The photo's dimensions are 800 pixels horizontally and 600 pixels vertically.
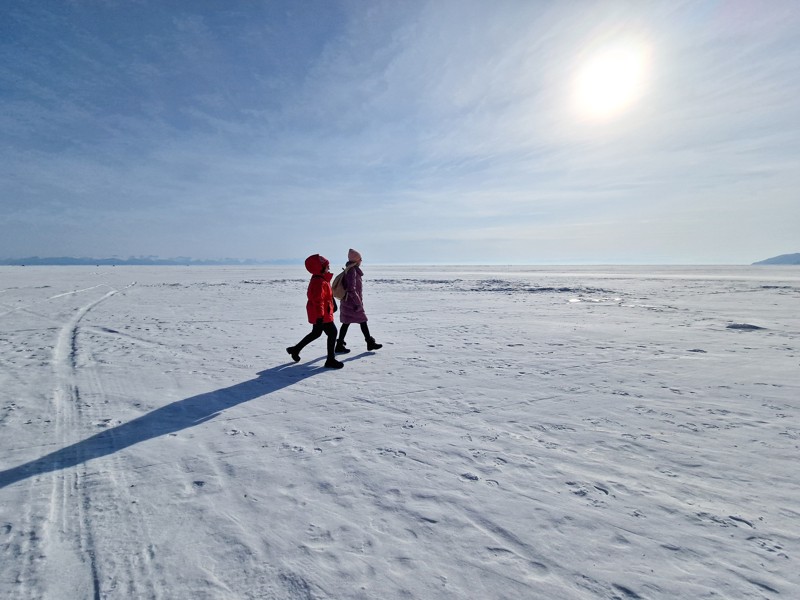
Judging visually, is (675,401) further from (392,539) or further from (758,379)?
(392,539)

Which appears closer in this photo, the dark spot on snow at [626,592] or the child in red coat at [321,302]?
the dark spot on snow at [626,592]

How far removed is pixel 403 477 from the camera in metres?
3.24

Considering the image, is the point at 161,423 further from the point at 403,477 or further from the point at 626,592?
the point at 626,592

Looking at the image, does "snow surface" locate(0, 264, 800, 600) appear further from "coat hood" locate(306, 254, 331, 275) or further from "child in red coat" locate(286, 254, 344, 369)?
"coat hood" locate(306, 254, 331, 275)

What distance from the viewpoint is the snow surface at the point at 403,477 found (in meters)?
2.24

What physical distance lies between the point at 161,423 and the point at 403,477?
2918 mm

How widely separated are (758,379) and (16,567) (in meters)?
8.27

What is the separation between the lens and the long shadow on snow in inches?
133

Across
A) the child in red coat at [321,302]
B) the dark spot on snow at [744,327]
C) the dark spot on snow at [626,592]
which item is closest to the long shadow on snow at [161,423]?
the child in red coat at [321,302]

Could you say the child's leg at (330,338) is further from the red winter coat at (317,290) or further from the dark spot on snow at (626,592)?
the dark spot on snow at (626,592)

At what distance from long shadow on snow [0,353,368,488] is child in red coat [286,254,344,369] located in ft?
1.62

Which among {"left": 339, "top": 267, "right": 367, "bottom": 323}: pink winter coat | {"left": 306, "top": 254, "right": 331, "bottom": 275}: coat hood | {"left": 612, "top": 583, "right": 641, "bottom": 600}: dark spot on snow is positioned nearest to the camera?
{"left": 612, "top": 583, "right": 641, "bottom": 600}: dark spot on snow

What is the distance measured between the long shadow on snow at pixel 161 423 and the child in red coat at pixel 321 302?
1.62 feet

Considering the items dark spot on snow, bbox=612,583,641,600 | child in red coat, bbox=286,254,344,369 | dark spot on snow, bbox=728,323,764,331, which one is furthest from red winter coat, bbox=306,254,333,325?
dark spot on snow, bbox=728,323,764,331
